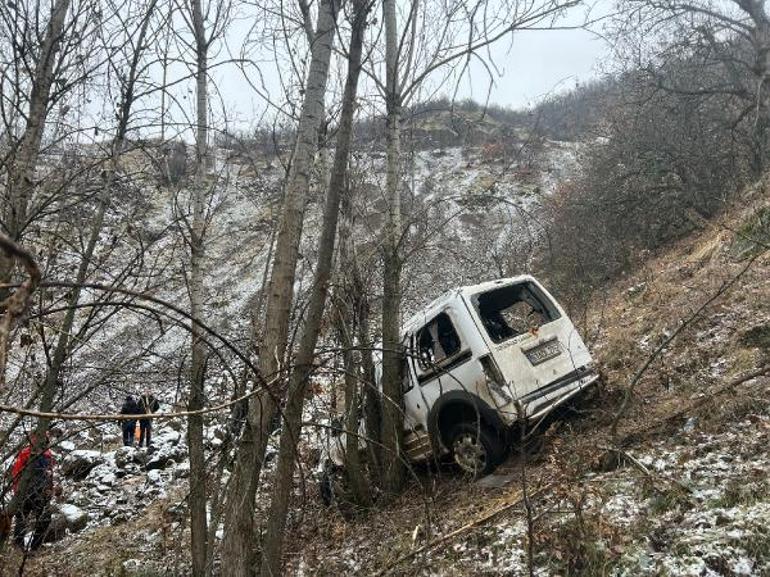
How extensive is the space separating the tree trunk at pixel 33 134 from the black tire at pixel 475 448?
14.4 ft

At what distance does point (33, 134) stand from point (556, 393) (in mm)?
5251

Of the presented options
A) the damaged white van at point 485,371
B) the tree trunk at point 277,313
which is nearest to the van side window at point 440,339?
the damaged white van at point 485,371

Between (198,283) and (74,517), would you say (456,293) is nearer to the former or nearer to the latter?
(198,283)

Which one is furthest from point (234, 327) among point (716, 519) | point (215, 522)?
point (716, 519)

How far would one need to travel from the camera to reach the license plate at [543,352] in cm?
629

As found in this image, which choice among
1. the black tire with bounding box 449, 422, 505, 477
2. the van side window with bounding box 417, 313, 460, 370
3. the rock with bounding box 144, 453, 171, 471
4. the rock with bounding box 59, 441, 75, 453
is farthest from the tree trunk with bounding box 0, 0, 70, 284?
the rock with bounding box 59, 441, 75, 453

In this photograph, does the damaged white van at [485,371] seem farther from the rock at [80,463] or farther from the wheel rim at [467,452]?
the rock at [80,463]

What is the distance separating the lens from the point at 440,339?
22.0 ft

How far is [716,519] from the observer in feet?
12.4

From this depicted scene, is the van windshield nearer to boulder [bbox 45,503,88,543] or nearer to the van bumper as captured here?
the van bumper

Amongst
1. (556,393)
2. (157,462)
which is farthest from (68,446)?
(556,393)

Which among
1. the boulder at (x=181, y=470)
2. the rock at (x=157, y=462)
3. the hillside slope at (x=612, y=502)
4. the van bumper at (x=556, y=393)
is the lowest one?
the hillside slope at (x=612, y=502)

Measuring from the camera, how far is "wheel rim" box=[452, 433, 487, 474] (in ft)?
20.4

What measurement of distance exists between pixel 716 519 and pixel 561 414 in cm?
293
